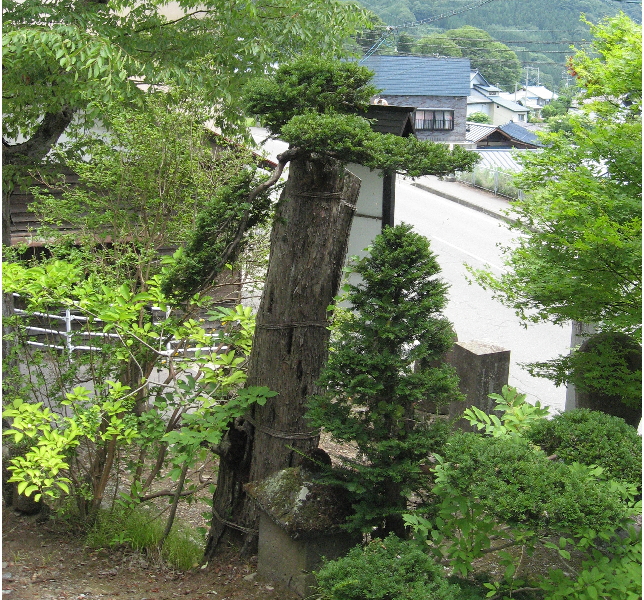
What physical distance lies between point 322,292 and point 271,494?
1.42m

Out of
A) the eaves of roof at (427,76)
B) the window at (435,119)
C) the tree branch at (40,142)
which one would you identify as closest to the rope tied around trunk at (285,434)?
the tree branch at (40,142)

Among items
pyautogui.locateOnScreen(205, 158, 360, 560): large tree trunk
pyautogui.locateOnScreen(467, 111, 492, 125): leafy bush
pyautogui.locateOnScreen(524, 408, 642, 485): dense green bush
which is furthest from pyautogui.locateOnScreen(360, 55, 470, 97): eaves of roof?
pyautogui.locateOnScreen(524, 408, 642, 485): dense green bush

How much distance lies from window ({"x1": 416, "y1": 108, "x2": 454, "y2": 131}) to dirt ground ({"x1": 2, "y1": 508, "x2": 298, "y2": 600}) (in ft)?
90.9

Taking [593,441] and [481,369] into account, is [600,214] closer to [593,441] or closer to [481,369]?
[593,441]

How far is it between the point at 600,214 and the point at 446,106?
27.5 meters

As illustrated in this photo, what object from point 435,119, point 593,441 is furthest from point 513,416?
point 435,119

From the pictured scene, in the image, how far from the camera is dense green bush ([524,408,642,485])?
379cm

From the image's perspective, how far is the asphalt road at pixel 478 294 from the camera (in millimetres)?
11953

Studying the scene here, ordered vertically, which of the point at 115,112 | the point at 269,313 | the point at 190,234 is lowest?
the point at 269,313

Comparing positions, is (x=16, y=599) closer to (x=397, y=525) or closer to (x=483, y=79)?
(x=397, y=525)

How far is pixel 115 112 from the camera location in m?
7.28

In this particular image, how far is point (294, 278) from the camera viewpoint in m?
4.79

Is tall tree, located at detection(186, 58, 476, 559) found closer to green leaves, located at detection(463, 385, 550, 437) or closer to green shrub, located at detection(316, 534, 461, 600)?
green shrub, located at detection(316, 534, 461, 600)

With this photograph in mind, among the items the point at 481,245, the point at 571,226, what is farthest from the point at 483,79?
the point at 571,226
